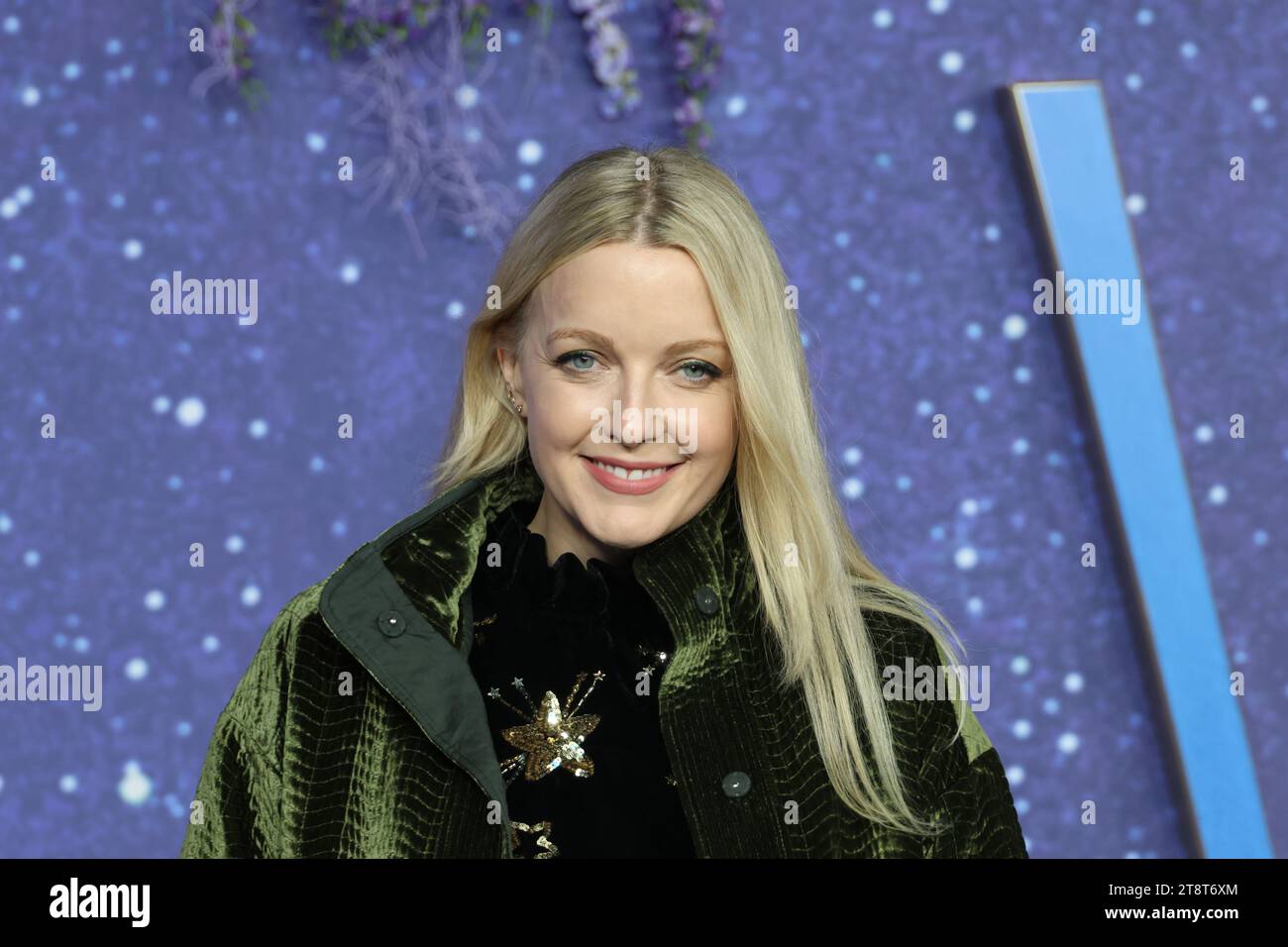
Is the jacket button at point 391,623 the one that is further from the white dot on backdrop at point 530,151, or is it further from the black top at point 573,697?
the white dot on backdrop at point 530,151

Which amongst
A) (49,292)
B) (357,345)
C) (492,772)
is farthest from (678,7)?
(492,772)

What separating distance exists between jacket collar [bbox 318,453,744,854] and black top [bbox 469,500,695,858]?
1.6 inches

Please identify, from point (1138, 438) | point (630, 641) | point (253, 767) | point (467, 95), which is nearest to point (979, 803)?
point (630, 641)

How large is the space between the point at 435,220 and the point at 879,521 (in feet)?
3.23

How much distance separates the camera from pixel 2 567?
2877 millimetres

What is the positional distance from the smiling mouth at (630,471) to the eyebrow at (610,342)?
0.40ft

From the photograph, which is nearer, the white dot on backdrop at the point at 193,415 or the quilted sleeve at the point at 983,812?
the quilted sleeve at the point at 983,812

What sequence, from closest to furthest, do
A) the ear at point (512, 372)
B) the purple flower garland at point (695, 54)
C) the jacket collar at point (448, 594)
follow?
1. the jacket collar at point (448, 594)
2. the ear at point (512, 372)
3. the purple flower garland at point (695, 54)

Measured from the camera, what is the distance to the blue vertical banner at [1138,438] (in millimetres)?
2844

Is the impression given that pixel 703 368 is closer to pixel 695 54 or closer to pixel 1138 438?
pixel 695 54

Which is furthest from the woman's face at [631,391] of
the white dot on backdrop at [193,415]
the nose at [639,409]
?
the white dot on backdrop at [193,415]

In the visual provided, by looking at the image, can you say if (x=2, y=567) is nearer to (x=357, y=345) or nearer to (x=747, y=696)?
(x=357, y=345)

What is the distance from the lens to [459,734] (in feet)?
5.07

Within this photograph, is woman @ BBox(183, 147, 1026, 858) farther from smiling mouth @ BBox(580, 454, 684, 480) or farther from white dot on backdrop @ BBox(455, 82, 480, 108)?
white dot on backdrop @ BBox(455, 82, 480, 108)
